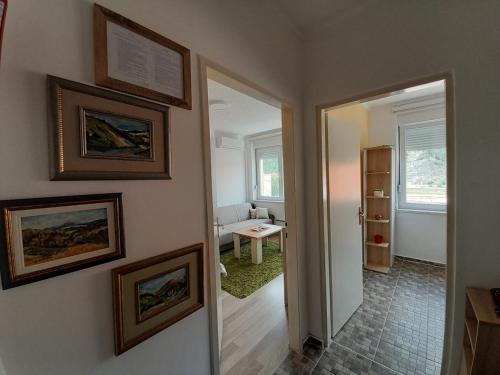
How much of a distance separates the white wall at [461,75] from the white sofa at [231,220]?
317 centimetres

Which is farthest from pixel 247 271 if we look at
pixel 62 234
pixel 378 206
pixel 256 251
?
pixel 62 234

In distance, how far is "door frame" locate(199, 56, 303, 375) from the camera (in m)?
1.03

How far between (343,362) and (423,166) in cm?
308

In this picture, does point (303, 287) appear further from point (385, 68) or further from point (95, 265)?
point (385, 68)

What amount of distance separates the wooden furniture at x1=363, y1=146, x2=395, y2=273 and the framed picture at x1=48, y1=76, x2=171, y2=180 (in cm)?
326

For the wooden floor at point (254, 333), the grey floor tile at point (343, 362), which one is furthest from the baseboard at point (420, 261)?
the grey floor tile at point (343, 362)

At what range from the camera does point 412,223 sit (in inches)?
132

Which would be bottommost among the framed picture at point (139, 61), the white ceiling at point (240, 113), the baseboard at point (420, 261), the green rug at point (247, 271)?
the green rug at point (247, 271)

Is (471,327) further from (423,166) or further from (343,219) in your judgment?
(423,166)

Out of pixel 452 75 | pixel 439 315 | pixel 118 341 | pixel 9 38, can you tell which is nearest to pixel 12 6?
pixel 9 38

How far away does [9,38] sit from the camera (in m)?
0.55

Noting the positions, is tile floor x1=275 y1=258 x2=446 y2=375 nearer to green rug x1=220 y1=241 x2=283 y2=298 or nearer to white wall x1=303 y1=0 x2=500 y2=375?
white wall x1=303 y1=0 x2=500 y2=375

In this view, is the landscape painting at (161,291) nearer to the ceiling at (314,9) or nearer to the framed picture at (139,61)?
the framed picture at (139,61)

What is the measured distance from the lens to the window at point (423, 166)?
122 inches
